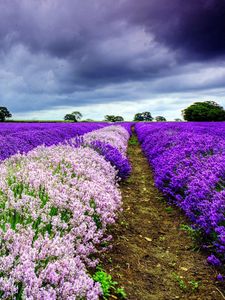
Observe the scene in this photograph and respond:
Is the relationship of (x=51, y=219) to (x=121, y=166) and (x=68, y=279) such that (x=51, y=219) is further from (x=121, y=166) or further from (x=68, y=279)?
(x=121, y=166)

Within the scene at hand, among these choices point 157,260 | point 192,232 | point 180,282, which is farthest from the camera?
point 192,232

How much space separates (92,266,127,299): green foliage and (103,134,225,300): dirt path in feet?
0.38

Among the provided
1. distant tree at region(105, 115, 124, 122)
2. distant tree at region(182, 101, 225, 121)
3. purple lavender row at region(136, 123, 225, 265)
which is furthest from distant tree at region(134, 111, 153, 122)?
purple lavender row at region(136, 123, 225, 265)

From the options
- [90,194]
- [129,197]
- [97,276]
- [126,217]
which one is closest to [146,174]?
[129,197]

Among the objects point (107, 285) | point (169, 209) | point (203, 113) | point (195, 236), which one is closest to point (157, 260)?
point (195, 236)

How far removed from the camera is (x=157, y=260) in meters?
4.06

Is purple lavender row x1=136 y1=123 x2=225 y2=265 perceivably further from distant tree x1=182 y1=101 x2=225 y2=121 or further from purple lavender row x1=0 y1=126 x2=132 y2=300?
distant tree x1=182 y1=101 x2=225 y2=121

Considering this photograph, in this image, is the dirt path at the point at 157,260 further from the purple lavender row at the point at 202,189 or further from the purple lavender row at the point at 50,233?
the purple lavender row at the point at 50,233

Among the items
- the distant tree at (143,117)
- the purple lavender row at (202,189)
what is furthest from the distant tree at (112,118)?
the purple lavender row at (202,189)

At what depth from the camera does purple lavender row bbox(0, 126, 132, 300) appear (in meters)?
1.97

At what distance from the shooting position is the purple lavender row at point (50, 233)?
1.97 metres

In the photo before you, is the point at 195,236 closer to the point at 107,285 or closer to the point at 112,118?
the point at 107,285

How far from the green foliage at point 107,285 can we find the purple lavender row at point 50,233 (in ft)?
0.41

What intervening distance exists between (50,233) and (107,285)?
781 mm
